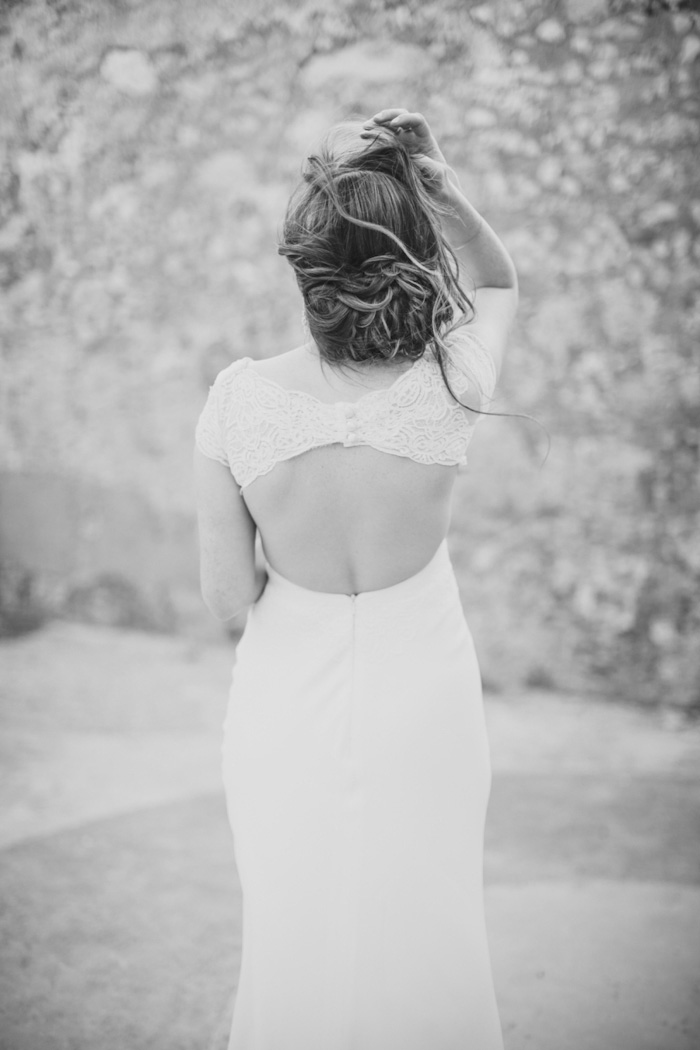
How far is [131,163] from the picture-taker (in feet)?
11.6

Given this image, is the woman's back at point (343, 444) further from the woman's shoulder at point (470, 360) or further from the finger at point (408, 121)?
the finger at point (408, 121)

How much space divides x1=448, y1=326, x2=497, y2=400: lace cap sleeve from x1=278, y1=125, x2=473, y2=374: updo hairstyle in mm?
73

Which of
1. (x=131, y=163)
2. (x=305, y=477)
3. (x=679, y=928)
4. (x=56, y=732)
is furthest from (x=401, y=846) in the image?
(x=131, y=163)

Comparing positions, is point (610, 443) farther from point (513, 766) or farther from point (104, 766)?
point (104, 766)

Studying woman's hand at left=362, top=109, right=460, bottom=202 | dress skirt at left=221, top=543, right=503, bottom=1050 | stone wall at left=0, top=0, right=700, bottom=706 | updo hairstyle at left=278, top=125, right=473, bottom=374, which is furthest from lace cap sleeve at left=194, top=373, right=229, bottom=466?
stone wall at left=0, top=0, right=700, bottom=706

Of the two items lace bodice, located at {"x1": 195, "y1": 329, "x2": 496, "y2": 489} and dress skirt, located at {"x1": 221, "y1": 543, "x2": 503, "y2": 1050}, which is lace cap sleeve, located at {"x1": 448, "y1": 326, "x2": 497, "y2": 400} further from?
dress skirt, located at {"x1": 221, "y1": 543, "x2": 503, "y2": 1050}

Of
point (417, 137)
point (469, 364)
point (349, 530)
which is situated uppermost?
point (417, 137)

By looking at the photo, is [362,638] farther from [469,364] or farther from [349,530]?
[469,364]

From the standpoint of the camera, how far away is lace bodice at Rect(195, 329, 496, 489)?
1260 millimetres

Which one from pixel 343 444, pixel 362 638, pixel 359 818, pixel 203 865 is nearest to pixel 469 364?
pixel 343 444

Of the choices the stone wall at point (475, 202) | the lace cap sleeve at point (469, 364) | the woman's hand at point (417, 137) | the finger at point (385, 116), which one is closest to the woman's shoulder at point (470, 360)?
the lace cap sleeve at point (469, 364)

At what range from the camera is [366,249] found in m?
1.20

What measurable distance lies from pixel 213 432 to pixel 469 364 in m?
0.44

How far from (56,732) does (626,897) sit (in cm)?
214
